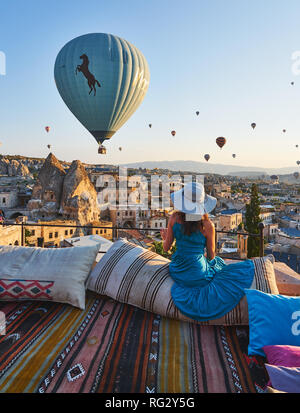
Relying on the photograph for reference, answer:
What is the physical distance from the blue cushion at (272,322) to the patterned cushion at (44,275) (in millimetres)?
1049

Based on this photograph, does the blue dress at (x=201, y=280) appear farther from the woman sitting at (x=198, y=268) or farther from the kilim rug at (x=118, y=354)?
the kilim rug at (x=118, y=354)

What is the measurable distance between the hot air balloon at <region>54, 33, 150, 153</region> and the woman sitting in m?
11.9

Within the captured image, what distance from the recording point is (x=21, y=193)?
126 feet

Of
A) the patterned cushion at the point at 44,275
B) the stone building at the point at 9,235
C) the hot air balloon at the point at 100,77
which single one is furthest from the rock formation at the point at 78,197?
the patterned cushion at the point at 44,275

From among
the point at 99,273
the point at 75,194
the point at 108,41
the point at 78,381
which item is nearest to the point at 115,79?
the point at 108,41

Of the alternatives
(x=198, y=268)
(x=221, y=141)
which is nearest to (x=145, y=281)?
(x=198, y=268)

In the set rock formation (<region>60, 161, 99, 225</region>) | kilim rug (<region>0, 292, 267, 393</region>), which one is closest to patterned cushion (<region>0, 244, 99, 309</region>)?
kilim rug (<region>0, 292, 267, 393</region>)

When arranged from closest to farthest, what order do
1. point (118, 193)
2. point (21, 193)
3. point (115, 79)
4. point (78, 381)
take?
point (78, 381), point (115, 79), point (21, 193), point (118, 193)

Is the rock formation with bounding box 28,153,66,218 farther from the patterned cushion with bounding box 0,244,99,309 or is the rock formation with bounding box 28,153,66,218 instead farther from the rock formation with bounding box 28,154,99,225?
the patterned cushion with bounding box 0,244,99,309

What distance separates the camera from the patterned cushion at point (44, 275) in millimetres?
1888

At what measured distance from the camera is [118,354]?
56.4 inches

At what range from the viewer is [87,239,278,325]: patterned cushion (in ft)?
5.73

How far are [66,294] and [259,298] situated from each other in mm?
1187
